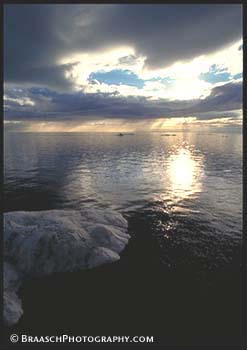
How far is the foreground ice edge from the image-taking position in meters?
25.7

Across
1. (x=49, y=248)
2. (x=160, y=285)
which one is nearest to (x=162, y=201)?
(x=160, y=285)

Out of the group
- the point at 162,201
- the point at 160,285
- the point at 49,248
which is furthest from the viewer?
the point at 162,201

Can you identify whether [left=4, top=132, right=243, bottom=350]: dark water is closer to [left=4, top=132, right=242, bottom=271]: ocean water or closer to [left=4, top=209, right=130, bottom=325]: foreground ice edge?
[left=4, top=132, right=242, bottom=271]: ocean water

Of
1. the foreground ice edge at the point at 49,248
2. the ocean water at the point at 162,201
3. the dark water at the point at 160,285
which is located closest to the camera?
the dark water at the point at 160,285

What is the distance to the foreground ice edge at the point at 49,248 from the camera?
25656mm

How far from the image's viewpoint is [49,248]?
27094mm

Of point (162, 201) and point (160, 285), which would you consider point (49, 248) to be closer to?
point (160, 285)

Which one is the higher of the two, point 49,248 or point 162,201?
point 162,201

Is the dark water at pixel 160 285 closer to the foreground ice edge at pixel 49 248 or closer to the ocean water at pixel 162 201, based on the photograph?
the ocean water at pixel 162 201

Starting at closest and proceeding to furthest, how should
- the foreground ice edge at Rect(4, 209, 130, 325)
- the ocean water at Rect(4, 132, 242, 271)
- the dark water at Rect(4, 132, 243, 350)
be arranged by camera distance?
the dark water at Rect(4, 132, 243, 350)
the foreground ice edge at Rect(4, 209, 130, 325)
the ocean water at Rect(4, 132, 242, 271)

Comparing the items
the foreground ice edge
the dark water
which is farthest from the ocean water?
the foreground ice edge

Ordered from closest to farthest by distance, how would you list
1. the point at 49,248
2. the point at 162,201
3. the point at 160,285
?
the point at 160,285 < the point at 49,248 < the point at 162,201

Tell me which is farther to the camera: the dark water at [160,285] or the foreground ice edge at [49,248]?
the foreground ice edge at [49,248]

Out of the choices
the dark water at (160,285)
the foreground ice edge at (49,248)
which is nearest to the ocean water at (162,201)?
the dark water at (160,285)
